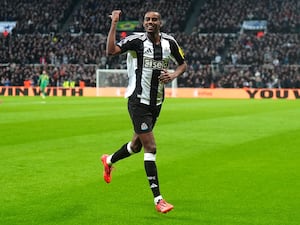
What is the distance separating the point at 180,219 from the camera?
23.9ft

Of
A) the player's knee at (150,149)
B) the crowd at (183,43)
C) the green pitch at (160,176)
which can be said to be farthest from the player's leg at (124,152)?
the crowd at (183,43)

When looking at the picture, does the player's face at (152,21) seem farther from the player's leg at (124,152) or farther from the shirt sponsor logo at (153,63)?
the player's leg at (124,152)

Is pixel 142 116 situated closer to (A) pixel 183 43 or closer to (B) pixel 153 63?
(B) pixel 153 63

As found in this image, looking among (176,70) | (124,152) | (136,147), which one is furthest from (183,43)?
(176,70)

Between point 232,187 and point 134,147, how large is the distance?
1.55m

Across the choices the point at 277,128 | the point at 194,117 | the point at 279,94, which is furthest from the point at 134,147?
the point at 279,94

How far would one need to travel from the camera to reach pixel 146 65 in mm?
8172

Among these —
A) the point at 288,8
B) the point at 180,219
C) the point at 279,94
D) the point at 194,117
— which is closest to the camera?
the point at 180,219

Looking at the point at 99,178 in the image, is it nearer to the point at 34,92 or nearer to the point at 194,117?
the point at 194,117

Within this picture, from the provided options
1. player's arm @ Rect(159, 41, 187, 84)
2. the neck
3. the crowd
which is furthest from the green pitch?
the crowd

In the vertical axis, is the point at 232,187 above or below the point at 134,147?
below

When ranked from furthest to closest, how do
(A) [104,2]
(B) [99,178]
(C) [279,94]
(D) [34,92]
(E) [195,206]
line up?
(A) [104,2] < (D) [34,92] < (C) [279,94] < (B) [99,178] < (E) [195,206]

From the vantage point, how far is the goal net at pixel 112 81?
166 ft

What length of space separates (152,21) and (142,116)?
3.79 feet
